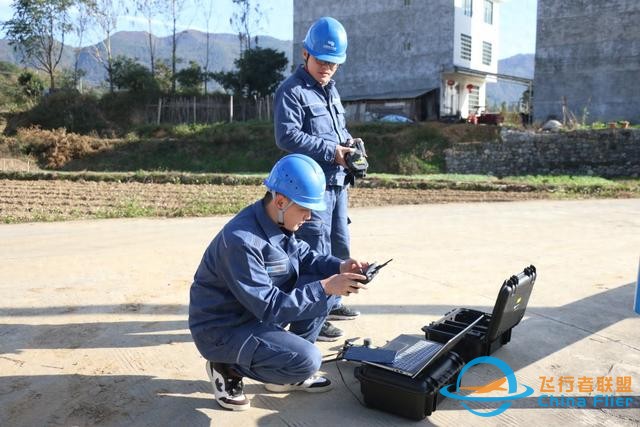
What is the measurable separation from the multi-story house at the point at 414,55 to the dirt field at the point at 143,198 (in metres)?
16.4

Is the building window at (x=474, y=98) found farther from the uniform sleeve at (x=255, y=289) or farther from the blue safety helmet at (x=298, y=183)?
the uniform sleeve at (x=255, y=289)

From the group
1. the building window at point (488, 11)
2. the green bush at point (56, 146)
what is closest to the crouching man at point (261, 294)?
the green bush at point (56, 146)

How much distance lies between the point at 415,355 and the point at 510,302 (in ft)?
1.95

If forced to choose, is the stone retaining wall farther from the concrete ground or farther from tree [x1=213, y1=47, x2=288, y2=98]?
the concrete ground

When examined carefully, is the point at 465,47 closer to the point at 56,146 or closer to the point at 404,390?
the point at 56,146

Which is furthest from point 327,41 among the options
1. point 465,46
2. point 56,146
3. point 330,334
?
point 465,46

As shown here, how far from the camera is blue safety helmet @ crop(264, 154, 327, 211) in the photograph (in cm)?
238

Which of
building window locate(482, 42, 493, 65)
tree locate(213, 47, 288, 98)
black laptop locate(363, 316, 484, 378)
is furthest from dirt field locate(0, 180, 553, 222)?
building window locate(482, 42, 493, 65)

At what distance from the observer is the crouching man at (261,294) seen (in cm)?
232

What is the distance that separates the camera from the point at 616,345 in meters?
3.26

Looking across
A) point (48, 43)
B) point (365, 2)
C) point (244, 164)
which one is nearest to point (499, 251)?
point (244, 164)

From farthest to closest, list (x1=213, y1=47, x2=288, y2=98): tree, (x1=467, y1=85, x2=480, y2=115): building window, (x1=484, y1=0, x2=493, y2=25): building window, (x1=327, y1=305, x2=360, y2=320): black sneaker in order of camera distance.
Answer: (x1=484, y1=0, x2=493, y2=25): building window, (x1=467, y1=85, x2=480, y2=115): building window, (x1=213, y1=47, x2=288, y2=98): tree, (x1=327, y1=305, x2=360, y2=320): black sneaker

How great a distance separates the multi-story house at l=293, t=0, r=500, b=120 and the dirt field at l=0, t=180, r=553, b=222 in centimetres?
1636

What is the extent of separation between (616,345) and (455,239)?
327cm
